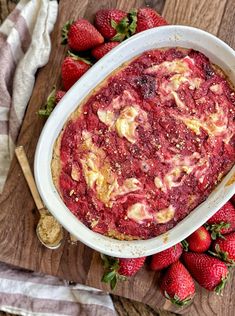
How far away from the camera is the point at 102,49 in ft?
6.44

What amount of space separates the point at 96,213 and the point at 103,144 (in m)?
0.23

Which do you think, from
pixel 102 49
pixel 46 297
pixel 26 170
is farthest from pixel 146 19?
pixel 46 297

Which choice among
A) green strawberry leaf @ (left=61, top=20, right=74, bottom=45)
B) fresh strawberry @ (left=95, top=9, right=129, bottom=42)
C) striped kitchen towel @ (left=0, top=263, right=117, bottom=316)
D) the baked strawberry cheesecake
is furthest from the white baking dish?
striped kitchen towel @ (left=0, top=263, right=117, bottom=316)

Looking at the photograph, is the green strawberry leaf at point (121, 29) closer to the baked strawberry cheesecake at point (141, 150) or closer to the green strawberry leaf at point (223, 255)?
the baked strawberry cheesecake at point (141, 150)

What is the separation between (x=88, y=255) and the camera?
200 cm

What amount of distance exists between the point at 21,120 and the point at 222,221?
820 mm

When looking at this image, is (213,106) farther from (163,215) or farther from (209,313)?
(209,313)

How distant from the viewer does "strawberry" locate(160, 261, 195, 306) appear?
6.37ft

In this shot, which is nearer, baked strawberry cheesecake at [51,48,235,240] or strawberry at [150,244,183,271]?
baked strawberry cheesecake at [51,48,235,240]

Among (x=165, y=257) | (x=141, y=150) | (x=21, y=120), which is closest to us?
(x=141, y=150)

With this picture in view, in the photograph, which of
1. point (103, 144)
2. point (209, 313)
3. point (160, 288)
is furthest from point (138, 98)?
point (209, 313)

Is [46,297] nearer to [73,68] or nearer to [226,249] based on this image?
[226,249]

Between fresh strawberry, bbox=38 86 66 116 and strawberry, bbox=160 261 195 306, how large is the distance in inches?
27.5

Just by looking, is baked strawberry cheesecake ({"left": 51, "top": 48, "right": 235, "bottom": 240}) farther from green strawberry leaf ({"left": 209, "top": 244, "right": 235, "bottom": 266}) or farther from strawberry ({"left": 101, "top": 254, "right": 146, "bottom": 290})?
green strawberry leaf ({"left": 209, "top": 244, "right": 235, "bottom": 266})
